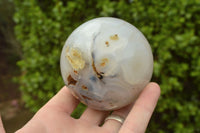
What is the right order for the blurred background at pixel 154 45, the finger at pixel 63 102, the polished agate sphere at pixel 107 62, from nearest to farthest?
the polished agate sphere at pixel 107 62 → the finger at pixel 63 102 → the blurred background at pixel 154 45

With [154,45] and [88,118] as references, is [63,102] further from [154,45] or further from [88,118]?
[154,45]

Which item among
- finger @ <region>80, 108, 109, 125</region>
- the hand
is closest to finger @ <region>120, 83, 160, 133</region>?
the hand

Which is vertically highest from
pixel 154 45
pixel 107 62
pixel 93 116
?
pixel 107 62

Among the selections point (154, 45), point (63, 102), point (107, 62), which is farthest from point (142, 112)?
point (154, 45)

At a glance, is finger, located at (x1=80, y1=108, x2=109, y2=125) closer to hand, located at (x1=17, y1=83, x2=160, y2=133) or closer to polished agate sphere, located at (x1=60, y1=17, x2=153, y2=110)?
hand, located at (x1=17, y1=83, x2=160, y2=133)

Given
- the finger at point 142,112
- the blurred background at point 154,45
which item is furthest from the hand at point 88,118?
the blurred background at point 154,45

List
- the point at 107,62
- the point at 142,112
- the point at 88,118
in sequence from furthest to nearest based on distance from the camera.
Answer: the point at 88,118
the point at 142,112
the point at 107,62

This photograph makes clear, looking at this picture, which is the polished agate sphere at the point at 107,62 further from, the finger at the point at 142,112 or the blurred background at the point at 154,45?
the blurred background at the point at 154,45
